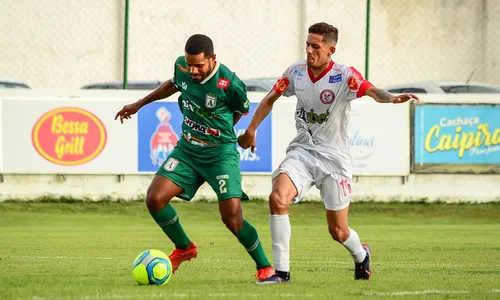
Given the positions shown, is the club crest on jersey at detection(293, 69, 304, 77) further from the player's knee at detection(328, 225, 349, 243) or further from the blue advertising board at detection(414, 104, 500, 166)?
the blue advertising board at detection(414, 104, 500, 166)

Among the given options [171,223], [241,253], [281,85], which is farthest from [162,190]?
[241,253]

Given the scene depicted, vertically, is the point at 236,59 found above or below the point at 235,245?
above

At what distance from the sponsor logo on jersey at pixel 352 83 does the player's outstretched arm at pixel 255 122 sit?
0.62 metres

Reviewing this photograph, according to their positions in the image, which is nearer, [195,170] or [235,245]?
[195,170]

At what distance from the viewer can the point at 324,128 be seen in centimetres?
898

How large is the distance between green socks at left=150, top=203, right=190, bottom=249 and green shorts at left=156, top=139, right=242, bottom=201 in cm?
18

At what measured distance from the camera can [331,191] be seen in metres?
8.91

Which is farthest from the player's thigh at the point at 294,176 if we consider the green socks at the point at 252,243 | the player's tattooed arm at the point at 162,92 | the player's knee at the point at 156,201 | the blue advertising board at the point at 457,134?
the blue advertising board at the point at 457,134

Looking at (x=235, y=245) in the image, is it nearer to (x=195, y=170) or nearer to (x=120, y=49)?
(x=195, y=170)

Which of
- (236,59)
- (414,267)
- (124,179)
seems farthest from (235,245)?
(236,59)

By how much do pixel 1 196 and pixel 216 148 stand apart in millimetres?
11204

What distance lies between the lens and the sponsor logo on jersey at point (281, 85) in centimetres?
901

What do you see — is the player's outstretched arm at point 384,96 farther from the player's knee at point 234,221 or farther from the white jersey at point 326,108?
the player's knee at point 234,221

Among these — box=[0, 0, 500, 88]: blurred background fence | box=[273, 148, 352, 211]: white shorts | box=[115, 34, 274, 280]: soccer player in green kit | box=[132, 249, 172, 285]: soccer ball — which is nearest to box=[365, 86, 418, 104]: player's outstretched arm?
box=[273, 148, 352, 211]: white shorts
